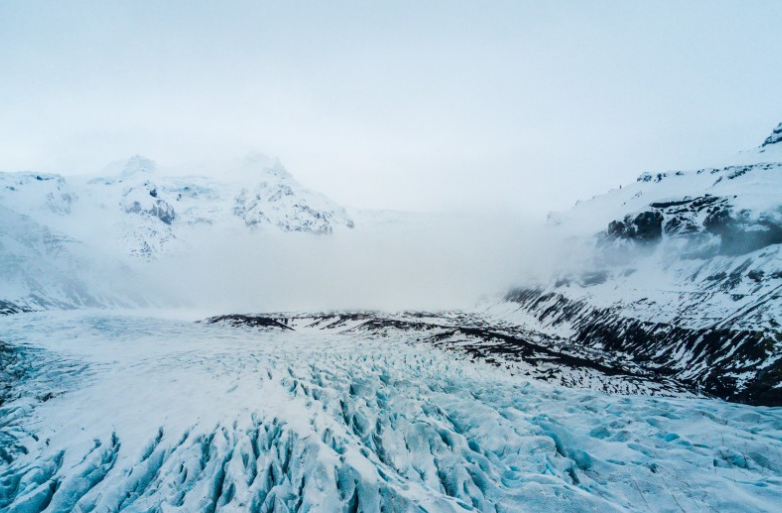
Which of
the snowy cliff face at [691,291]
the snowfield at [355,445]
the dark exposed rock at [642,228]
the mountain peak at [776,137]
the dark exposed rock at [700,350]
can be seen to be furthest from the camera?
the mountain peak at [776,137]

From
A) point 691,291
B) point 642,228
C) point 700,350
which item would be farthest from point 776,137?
point 700,350

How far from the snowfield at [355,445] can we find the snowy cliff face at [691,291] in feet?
61.5

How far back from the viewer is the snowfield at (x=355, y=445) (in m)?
13.3

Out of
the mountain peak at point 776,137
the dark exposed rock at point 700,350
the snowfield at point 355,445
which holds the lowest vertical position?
the dark exposed rock at point 700,350

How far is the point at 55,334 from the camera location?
38.0 metres

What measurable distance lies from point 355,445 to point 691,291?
57.4 metres

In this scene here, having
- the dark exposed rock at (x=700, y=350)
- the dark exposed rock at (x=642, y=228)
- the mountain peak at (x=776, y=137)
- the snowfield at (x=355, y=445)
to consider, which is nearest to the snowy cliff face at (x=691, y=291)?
the dark exposed rock at (x=700, y=350)

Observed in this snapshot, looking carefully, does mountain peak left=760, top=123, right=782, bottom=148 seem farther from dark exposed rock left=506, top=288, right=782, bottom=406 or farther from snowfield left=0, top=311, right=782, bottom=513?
snowfield left=0, top=311, right=782, bottom=513

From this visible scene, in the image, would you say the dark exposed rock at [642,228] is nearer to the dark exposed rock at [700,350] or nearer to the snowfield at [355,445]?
the dark exposed rock at [700,350]

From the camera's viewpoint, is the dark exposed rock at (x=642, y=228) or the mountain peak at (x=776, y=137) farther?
the mountain peak at (x=776, y=137)

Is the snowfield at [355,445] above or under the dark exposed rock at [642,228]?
under

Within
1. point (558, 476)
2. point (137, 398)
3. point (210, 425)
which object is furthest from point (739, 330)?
point (137, 398)

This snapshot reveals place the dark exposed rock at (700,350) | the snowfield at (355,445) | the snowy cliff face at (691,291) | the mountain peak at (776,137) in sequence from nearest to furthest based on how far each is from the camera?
the snowfield at (355,445)
the dark exposed rock at (700,350)
the snowy cliff face at (691,291)
the mountain peak at (776,137)

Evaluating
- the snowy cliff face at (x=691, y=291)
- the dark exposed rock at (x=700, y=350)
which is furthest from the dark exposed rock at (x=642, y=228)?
the dark exposed rock at (x=700, y=350)
